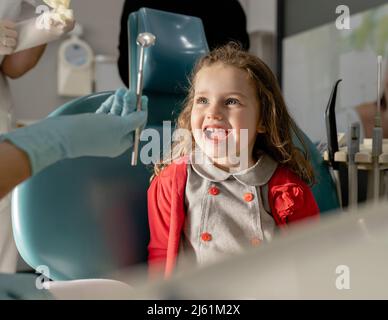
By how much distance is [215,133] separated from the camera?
1.92ft

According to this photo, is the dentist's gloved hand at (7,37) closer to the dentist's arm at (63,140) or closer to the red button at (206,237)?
the dentist's arm at (63,140)

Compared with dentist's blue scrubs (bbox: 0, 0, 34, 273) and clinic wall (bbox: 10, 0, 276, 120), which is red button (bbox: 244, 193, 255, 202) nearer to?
dentist's blue scrubs (bbox: 0, 0, 34, 273)

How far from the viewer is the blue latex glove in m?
0.28

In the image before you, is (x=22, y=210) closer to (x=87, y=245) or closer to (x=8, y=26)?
(x=87, y=245)

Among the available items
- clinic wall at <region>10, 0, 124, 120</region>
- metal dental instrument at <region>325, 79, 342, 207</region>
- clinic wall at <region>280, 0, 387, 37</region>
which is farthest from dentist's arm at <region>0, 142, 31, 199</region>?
clinic wall at <region>10, 0, 124, 120</region>

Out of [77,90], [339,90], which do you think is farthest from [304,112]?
[77,90]

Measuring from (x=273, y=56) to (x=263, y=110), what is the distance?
103cm

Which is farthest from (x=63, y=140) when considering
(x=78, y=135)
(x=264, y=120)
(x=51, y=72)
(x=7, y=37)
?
(x=51, y=72)

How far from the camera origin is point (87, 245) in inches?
21.8

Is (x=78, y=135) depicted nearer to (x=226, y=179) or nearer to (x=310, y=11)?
(x=226, y=179)

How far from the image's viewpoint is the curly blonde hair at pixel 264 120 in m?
0.61

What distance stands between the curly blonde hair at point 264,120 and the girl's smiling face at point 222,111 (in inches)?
0.5

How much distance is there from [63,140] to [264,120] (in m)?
0.36

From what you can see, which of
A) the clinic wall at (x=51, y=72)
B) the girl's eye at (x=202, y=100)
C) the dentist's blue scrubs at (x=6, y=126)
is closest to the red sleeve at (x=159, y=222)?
the girl's eye at (x=202, y=100)
